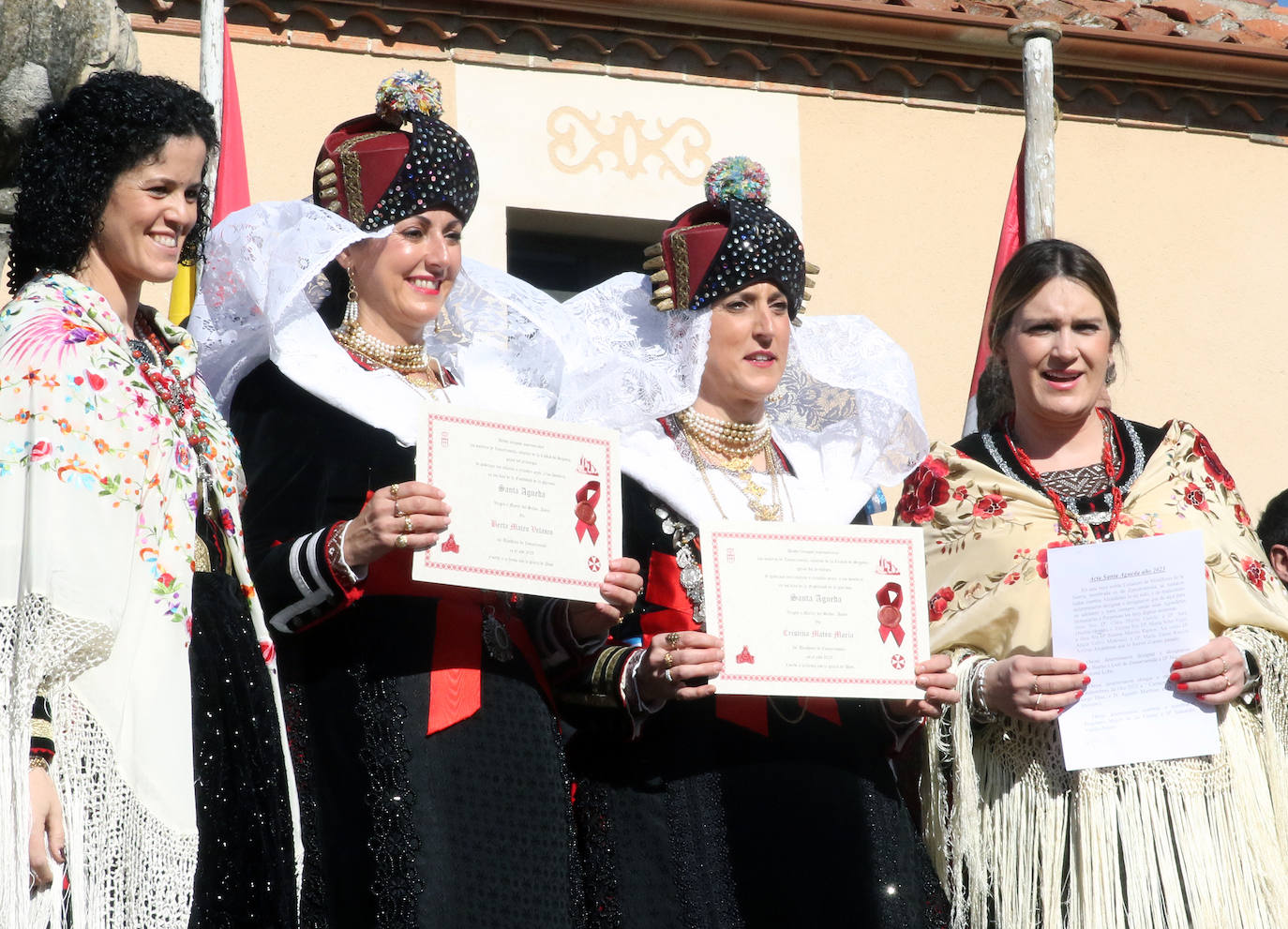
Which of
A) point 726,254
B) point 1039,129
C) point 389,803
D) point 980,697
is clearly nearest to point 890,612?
point 980,697

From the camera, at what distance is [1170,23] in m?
7.91

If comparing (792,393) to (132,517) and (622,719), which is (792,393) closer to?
(622,719)

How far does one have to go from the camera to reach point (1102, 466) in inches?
167

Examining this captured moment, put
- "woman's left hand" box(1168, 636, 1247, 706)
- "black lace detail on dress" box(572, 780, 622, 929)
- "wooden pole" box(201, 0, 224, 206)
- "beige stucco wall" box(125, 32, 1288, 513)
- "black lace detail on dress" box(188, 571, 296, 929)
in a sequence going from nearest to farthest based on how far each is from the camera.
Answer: "black lace detail on dress" box(188, 571, 296, 929)
"black lace detail on dress" box(572, 780, 622, 929)
"woman's left hand" box(1168, 636, 1247, 706)
"wooden pole" box(201, 0, 224, 206)
"beige stucco wall" box(125, 32, 1288, 513)

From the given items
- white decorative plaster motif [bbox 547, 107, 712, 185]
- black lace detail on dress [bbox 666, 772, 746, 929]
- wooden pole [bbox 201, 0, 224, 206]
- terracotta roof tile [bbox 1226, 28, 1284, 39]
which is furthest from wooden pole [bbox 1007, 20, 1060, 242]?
black lace detail on dress [bbox 666, 772, 746, 929]

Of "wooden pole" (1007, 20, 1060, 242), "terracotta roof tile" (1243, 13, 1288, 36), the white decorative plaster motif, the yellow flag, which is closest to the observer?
→ the yellow flag

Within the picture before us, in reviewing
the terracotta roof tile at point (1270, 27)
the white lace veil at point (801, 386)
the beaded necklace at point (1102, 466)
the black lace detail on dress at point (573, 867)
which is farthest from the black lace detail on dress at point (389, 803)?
the terracotta roof tile at point (1270, 27)

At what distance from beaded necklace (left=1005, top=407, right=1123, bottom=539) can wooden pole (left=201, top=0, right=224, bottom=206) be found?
8.78 feet

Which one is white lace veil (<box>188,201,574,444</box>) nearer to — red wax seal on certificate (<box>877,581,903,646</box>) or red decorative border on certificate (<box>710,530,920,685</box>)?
red decorative border on certificate (<box>710,530,920,685</box>)

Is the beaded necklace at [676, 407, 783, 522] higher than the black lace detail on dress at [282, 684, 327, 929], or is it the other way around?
the beaded necklace at [676, 407, 783, 522]

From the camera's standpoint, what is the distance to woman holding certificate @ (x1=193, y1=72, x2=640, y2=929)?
3404 millimetres

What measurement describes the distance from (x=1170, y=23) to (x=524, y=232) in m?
2.99

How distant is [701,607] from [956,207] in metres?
4.20

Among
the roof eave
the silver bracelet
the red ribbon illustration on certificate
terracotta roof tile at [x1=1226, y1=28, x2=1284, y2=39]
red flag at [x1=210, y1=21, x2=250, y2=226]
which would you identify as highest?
terracotta roof tile at [x1=1226, y1=28, x2=1284, y2=39]
